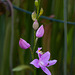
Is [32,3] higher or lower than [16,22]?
higher

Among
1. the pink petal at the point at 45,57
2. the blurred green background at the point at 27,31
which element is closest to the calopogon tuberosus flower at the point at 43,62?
the pink petal at the point at 45,57

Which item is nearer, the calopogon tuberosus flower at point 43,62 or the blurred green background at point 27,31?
the calopogon tuberosus flower at point 43,62

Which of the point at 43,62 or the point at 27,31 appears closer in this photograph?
the point at 43,62

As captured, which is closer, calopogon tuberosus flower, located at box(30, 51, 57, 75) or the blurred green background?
calopogon tuberosus flower, located at box(30, 51, 57, 75)

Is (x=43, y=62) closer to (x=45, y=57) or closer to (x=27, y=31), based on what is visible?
(x=45, y=57)

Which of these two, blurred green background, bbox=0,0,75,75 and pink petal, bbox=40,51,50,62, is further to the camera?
blurred green background, bbox=0,0,75,75

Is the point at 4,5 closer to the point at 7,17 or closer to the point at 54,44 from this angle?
the point at 7,17

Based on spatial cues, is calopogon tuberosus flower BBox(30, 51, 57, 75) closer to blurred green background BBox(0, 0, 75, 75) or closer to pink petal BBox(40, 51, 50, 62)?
pink petal BBox(40, 51, 50, 62)

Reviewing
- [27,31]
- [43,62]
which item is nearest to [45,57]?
[43,62]

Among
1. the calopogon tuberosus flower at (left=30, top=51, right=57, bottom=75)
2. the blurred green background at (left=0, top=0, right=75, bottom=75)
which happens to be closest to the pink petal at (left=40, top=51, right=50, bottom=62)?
the calopogon tuberosus flower at (left=30, top=51, right=57, bottom=75)

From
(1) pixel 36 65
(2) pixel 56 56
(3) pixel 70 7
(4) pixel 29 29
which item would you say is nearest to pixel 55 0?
(3) pixel 70 7

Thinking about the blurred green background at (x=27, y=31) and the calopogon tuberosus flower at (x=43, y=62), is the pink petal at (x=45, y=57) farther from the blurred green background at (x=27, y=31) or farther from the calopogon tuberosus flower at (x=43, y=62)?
the blurred green background at (x=27, y=31)
